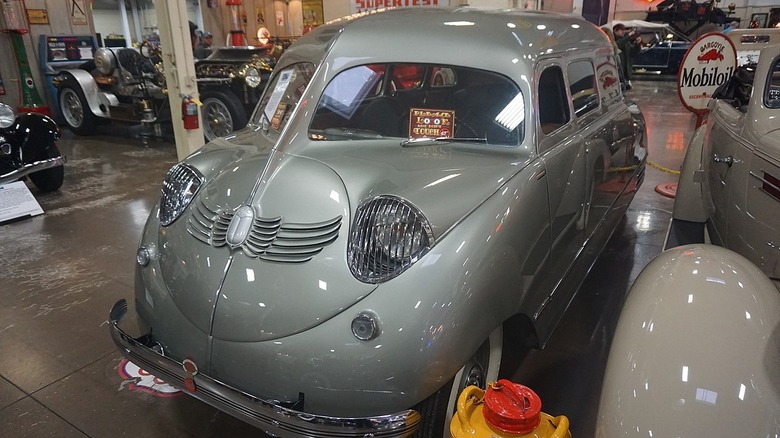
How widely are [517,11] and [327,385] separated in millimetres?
2437

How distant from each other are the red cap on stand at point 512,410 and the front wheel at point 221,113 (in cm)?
704

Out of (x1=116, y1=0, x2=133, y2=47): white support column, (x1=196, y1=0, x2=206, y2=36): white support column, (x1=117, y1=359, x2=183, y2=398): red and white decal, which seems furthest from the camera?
(x1=116, y1=0, x2=133, y2=47): white support column

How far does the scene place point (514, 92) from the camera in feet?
8.01

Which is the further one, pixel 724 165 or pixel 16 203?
pixel 16 203

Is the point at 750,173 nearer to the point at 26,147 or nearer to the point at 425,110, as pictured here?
the point at 425,110

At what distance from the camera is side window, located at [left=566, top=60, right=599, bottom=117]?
291 centimetres

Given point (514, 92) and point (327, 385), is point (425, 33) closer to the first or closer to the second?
point (514, 92)

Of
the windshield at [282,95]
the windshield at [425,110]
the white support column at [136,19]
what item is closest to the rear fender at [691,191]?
the windshield at [425,110]

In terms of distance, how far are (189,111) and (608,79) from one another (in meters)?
3.78

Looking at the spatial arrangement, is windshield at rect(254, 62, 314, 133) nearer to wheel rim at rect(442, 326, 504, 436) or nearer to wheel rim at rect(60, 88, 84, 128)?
wheel rim at rect(442, 326, 504, 436)

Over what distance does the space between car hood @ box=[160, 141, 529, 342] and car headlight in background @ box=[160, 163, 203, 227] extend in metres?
0.06

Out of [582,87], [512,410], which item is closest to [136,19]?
[582,87]

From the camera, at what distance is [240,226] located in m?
2.00

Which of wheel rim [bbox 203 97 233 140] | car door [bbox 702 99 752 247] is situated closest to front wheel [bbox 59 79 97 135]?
wheel rim [bbox 203 97 233 140]
